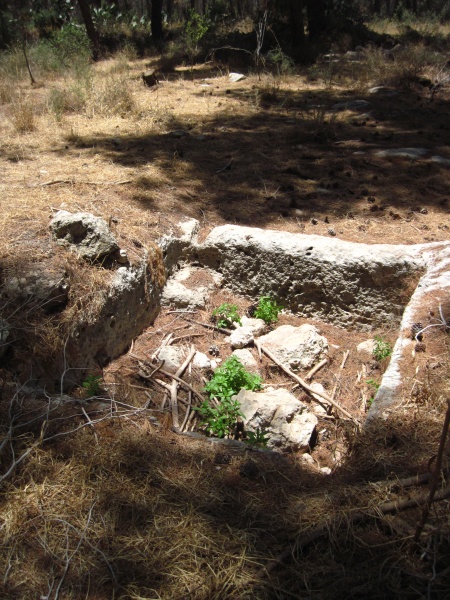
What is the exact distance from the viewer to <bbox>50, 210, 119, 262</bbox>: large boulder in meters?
3.50

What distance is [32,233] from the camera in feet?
11.7

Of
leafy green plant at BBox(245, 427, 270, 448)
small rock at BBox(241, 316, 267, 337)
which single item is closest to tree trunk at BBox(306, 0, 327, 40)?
small rock at BBox(241, 316, 267, 337)

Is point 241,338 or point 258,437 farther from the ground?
point 258,437

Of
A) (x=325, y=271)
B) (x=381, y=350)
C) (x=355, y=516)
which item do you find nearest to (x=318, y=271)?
(x=325, y=271)

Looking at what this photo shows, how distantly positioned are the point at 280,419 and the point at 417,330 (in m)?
0.97

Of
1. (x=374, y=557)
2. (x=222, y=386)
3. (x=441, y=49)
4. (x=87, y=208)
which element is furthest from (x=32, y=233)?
(x=441, y=49)

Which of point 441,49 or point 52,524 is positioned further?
point 441,49

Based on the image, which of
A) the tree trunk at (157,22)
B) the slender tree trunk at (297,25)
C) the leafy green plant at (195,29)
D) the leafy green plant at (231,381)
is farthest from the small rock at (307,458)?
the tree trunk at (157,22)

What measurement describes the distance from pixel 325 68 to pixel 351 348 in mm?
6705

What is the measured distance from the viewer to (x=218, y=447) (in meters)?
2.41

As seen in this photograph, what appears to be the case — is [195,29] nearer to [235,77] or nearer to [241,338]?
[235,77]

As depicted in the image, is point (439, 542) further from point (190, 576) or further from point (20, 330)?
point (20, 330)

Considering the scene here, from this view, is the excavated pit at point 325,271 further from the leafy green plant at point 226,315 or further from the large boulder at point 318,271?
the leafy green plant at point 226,315

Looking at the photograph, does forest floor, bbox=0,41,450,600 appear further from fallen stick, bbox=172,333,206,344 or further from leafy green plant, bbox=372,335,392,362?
leafy green plant, bbox=372,335,392,362
